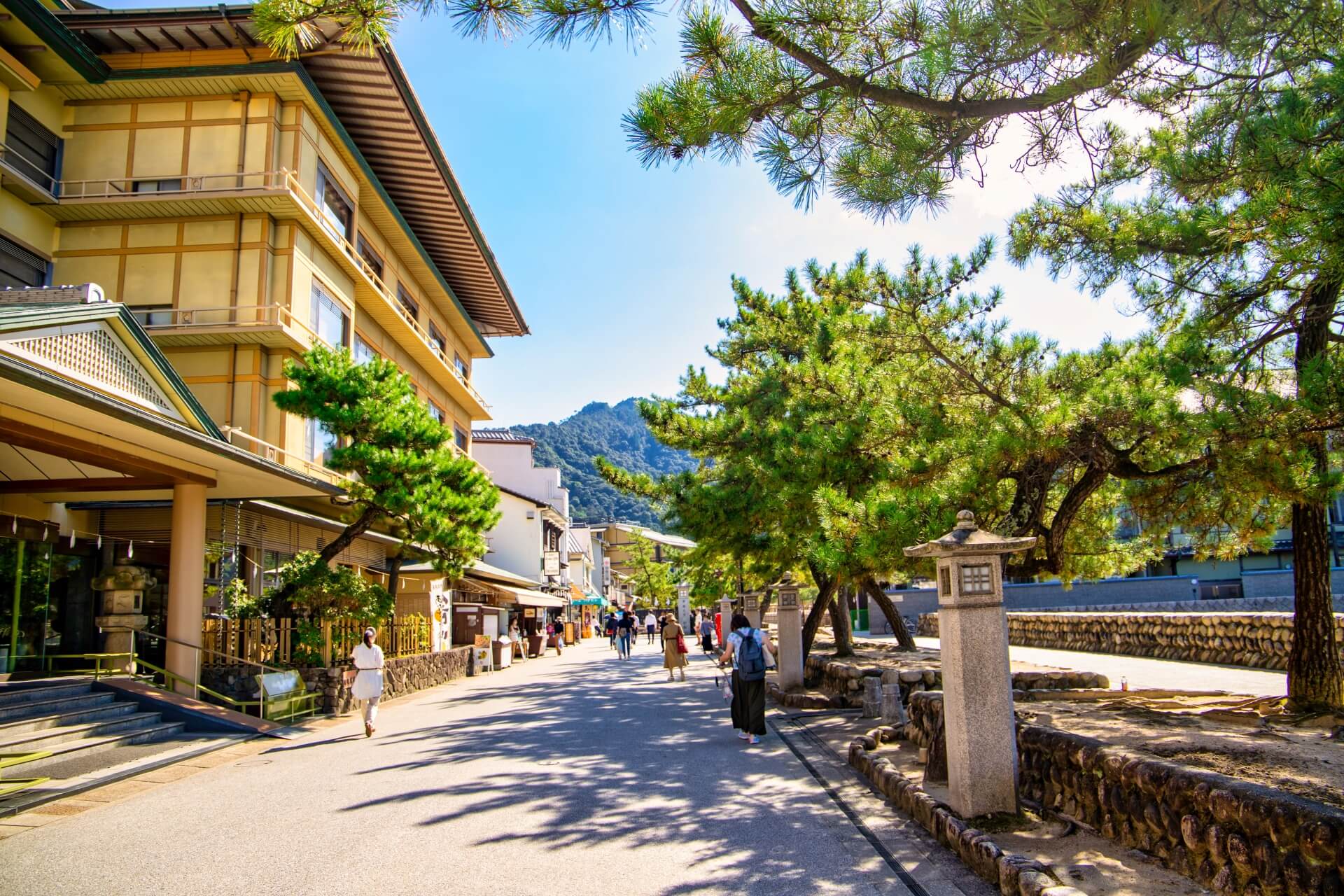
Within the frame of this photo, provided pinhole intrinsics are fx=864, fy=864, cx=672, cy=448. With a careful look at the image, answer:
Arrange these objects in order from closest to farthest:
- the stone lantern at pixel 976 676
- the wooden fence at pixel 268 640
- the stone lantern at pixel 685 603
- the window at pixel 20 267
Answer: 1. the stone lantern at pixel 976 676
2. the wooden fence at pixel 268 640
3. the window at pixel 20 267
4. the stone lantern at pixel 685 603

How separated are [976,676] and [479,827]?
13.1 feet

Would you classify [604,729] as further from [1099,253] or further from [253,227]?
[253,227]

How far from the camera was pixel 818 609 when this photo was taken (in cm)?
2012

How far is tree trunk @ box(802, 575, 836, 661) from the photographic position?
19188 millimetres

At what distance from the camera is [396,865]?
5.79 meters

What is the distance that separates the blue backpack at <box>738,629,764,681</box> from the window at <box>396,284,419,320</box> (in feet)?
57.2

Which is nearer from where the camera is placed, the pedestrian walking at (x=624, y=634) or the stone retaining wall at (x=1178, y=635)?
the stone retaining wall at (x=1178, y=635)

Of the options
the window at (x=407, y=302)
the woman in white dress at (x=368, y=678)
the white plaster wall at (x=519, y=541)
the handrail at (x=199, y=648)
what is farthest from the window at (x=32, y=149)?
the white plaster wall at (x=519, y=541)

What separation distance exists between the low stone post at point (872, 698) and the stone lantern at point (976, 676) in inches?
262

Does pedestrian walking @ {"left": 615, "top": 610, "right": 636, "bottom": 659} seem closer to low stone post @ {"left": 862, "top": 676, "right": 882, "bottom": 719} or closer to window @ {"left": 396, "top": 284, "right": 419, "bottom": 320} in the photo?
window @ {"left": 396, "top": 284, "right": 419, "bottom": 320}

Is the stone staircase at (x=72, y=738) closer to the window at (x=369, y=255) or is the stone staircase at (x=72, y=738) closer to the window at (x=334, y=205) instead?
the window at (x=334, y=205)

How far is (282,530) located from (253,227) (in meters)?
6.63

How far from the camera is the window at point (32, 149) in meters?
17.7

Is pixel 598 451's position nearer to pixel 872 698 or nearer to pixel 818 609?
pixel 818 609
